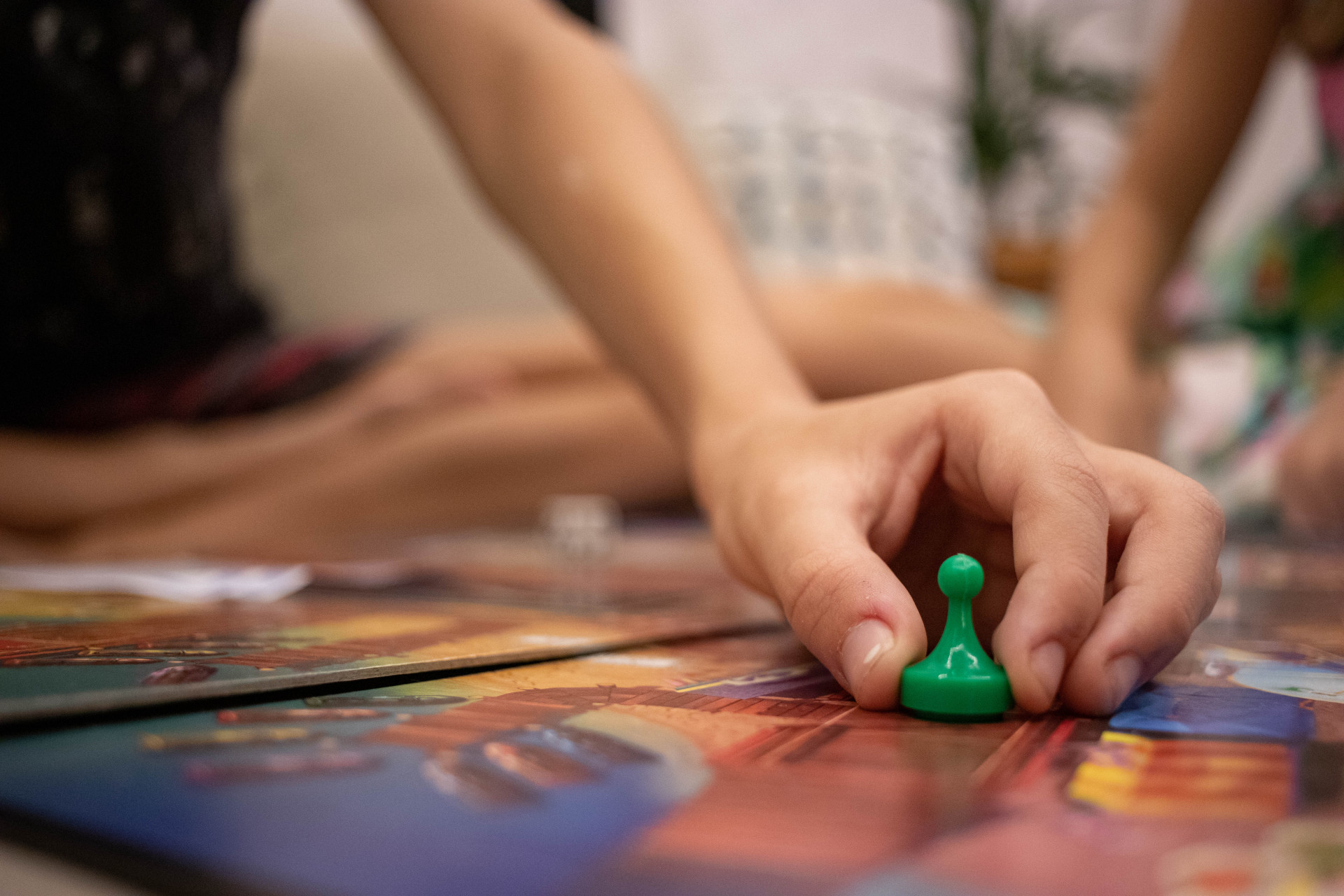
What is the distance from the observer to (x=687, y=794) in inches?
8.3

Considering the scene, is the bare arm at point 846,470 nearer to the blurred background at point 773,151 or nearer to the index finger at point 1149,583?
the index finger at point 1149,583

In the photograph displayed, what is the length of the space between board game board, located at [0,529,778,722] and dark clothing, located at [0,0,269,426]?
0.55m

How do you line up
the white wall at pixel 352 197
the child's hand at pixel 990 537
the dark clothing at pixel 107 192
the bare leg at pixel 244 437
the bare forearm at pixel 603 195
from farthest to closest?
the white wall at pixel 352 197, the bare leg at pixel 244 437, the dark clothing at pixel 107 192, the bare forearm at pixel 603 195, the child's hand at pixel 990 537

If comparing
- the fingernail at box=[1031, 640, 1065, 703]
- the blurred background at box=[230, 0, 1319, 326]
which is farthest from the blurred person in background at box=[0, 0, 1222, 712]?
the blurred background at box=[230, 0, 1319, 326]

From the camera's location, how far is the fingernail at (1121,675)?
0.91 ft

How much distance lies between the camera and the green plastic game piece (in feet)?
0.91

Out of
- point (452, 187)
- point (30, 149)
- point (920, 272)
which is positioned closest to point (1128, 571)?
point (30, 149)

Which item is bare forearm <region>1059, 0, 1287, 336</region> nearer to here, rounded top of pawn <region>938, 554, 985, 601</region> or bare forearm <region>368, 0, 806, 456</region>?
bare forearm <region>368, 0, 806, 456</region>

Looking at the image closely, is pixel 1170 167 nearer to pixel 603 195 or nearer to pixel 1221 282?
pixel 1221 282

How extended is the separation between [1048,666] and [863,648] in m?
0.05

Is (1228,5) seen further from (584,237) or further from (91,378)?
(91,378)

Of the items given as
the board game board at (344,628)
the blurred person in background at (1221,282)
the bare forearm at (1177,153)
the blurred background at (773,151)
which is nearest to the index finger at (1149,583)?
the board game board at (344,628)

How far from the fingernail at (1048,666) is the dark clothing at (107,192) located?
0.87 m

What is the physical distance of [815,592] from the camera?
0.31 meters
